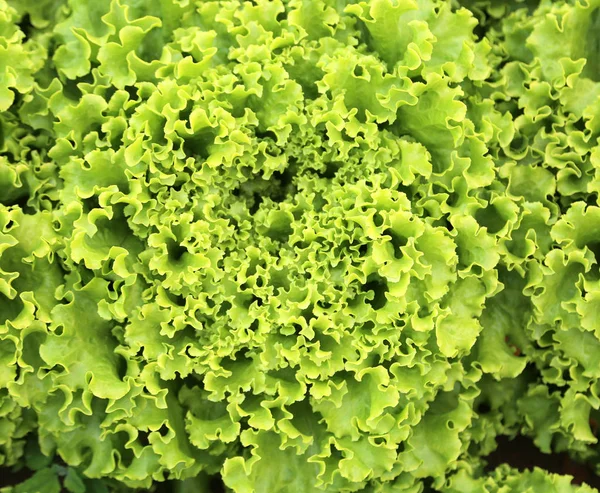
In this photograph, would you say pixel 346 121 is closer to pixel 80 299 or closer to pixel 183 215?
pixel 183 215

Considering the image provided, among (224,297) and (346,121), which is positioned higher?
(346,121)

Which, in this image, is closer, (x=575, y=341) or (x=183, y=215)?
(x=183, y=215)

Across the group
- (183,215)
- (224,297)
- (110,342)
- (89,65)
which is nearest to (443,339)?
(224,297)

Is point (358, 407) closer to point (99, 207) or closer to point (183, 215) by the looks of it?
point (183, 215)

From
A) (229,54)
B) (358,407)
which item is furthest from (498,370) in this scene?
(229,54)

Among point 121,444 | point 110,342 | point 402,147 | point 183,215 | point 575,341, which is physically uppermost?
point 402,147

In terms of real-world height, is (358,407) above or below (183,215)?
below
